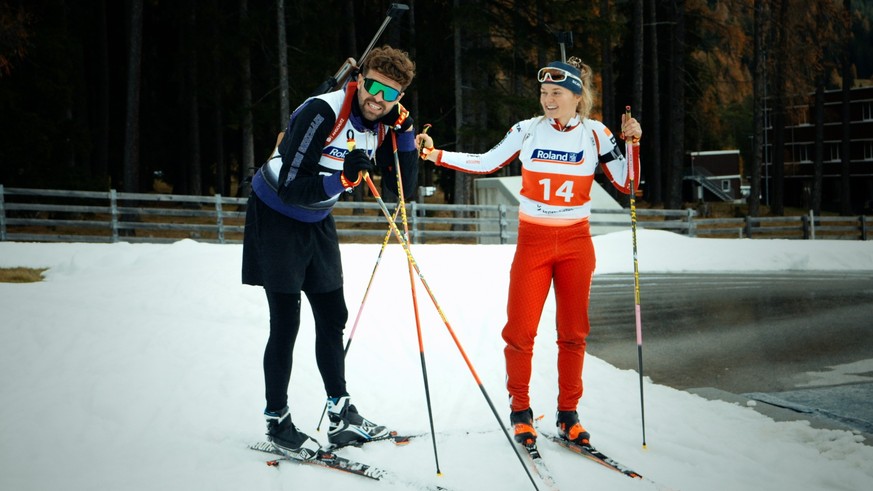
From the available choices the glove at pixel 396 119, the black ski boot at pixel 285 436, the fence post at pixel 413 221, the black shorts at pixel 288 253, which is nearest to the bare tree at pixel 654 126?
the fence post at pixel 413 221

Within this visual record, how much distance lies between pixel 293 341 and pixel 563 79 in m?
2.30

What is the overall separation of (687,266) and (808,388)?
33.1 feet

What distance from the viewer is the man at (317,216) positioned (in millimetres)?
4293

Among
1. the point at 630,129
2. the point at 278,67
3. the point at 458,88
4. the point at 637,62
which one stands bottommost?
the point at 630,129

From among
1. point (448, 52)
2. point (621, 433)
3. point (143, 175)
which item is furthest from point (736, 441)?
point (143, 175)

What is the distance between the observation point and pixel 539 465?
14.5ft

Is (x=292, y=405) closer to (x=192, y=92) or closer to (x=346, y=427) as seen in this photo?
(x=346, y=427)

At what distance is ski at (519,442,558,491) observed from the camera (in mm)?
4168

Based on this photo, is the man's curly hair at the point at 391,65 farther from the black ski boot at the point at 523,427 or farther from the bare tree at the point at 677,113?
the bare tree at the point at 677,113

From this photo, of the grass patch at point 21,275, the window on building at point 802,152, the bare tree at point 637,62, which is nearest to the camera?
the grass patch at point 21,275

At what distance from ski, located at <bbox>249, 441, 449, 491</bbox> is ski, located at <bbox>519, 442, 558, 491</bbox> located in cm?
56

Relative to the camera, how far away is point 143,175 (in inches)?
1265

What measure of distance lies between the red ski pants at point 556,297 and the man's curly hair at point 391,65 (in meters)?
1.25

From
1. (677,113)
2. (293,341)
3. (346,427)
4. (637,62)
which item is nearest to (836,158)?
(677,113)
